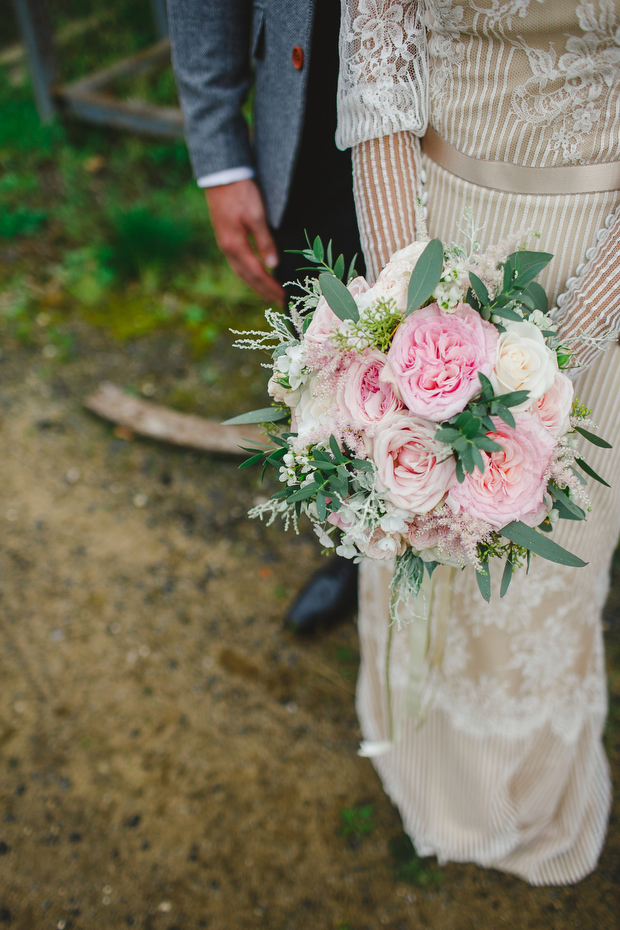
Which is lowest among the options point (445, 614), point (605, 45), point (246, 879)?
point (246, 879)

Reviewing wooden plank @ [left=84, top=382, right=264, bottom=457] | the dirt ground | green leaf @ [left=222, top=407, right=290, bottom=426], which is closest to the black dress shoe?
the dirt ground

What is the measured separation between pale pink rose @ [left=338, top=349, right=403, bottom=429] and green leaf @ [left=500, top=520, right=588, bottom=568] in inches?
9.7

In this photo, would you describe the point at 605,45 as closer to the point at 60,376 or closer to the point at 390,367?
the point at 390,367

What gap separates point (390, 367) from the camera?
915 millimetres

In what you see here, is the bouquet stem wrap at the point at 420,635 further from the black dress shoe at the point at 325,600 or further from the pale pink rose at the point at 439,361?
the black dress shoe at the point at 325,600

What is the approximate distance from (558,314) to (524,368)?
0.28 meters

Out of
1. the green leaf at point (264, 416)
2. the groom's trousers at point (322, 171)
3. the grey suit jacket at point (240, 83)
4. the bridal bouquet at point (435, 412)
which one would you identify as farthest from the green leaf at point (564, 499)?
the grey suit jacket at point (240, 83)

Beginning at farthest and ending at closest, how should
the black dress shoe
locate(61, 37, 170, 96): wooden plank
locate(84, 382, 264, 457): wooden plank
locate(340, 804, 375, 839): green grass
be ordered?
locate(61, 37, 170, 96): wooden plank
locate(84, 382, 264, 457): wooden plank
the black dress shoe
locate(340, 804, 375, 839): green grass

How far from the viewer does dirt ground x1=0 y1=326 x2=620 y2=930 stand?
176cm

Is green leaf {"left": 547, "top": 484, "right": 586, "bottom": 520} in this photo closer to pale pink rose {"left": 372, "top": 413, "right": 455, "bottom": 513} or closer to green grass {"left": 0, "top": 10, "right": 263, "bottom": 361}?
pale pink rose {"left": 372, "top": 413, "right": 455, "bottom": 513}

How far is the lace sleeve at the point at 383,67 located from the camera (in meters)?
1.08

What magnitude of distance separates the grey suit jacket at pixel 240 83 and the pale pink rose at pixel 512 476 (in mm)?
924

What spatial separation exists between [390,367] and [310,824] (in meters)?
1.57

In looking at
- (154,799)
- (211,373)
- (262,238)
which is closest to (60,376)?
(211,373)
